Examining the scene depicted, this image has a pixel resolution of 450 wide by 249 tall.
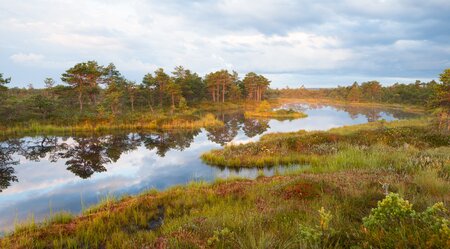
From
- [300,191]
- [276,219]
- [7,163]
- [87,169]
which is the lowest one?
[87,169]

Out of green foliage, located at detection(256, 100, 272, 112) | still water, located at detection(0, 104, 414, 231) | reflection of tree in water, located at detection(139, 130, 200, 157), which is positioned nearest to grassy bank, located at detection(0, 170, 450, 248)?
still water, located at detection(0, 104, 414, 231)

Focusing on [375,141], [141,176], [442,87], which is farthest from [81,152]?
[442,87]

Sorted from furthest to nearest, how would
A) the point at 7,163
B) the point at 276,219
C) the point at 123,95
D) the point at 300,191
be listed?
the point at 123,95, the point at 7,163, the point at 300,191, the point at 276,219

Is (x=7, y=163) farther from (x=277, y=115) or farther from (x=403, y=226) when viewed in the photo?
(x=277, y=115)

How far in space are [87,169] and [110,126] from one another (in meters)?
21.8

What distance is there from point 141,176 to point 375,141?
62.7 feet

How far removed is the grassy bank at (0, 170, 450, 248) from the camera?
4.07 m

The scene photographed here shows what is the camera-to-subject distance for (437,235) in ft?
10.8

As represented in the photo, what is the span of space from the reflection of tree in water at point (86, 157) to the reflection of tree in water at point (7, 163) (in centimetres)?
380

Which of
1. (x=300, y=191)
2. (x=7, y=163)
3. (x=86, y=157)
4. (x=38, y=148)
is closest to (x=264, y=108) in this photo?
(x=38, y=148)

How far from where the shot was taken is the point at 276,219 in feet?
21.8

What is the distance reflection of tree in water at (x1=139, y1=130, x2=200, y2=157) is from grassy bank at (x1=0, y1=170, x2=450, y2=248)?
58.7ft

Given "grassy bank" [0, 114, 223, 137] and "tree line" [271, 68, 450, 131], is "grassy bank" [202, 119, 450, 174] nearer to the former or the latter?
"tree line" [271, 68, 450, 131]

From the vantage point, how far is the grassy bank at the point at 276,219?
4070 millimetres
